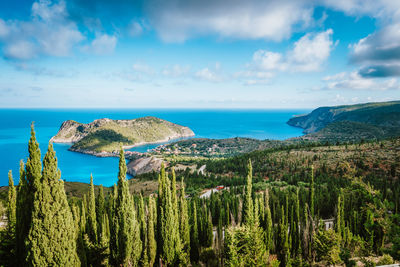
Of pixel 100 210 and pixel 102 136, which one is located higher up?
pixel 100 210

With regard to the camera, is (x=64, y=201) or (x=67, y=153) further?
(x=67, y=153)

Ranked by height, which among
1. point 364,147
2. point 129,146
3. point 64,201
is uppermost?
point 64,201

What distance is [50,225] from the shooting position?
35.5ft

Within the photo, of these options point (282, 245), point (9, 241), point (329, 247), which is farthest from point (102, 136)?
point (329, 247)

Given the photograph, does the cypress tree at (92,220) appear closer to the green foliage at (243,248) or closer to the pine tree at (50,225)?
the pine tree at (50,225)

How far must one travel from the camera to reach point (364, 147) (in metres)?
69.8

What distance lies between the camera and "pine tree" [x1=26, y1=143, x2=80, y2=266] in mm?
10586

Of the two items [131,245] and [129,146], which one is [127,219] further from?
[129,146]

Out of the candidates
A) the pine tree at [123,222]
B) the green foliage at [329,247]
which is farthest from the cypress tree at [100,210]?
the green foliage at [329,247]

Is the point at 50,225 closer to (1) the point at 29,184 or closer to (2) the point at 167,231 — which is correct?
(1) the point at 29,184

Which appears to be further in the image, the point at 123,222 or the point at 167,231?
the point at 167,231

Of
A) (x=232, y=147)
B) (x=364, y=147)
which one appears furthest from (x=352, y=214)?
(x=232, y=147)

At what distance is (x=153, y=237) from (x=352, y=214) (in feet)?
91.5

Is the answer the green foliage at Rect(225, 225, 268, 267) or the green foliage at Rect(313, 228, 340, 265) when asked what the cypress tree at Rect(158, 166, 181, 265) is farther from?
the green foliage at Rect(313, 228, 340, 265)
